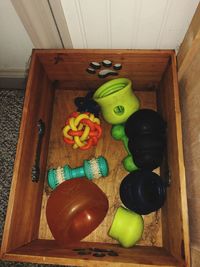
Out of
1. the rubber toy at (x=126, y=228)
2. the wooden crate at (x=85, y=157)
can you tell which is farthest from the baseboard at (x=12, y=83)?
the rubber toy at (x=126, y=228)

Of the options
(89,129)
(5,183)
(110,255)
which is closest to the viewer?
(110,255)

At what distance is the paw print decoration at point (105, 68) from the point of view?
86 cm

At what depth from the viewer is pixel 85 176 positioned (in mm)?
871

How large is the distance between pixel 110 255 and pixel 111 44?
2.02 ft

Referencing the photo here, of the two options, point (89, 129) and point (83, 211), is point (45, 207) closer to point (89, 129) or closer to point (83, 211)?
point (83, 211)

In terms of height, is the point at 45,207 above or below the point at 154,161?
below

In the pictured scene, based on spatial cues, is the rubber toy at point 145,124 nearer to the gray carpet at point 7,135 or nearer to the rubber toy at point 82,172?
the rubber toy at point 82,172

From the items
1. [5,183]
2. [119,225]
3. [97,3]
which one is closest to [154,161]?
[119,225]

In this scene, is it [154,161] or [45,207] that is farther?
[45,207]

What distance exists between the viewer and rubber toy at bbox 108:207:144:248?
774 mm

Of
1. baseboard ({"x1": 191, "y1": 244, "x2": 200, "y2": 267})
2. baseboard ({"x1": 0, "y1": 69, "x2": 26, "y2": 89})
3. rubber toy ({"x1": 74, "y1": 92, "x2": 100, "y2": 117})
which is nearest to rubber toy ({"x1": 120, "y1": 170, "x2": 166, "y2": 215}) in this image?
baseboard ({"x1": 191, "y1": 244, "x2": 200, "y2": 267})

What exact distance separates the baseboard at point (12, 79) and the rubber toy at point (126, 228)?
0.70 m

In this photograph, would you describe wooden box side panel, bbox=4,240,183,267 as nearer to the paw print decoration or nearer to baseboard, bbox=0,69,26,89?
the paw print decoration

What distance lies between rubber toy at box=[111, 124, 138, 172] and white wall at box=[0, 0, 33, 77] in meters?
0.43
